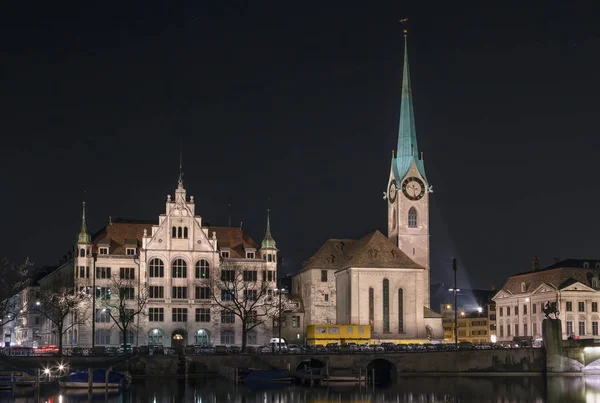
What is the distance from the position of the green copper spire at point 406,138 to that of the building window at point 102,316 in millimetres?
50535

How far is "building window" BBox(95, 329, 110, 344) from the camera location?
134 m

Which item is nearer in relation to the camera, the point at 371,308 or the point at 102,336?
the point at 102,336

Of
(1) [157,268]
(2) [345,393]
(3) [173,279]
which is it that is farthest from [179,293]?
(2) [345,393]

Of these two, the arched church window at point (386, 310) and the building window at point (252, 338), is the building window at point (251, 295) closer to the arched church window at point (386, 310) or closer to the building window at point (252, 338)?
the building window at point (252, 338)

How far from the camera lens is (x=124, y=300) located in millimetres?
132875

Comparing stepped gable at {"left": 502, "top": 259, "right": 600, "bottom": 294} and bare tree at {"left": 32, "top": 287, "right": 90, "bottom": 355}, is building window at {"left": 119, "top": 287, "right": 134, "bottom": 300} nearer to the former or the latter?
bare tree at {"left": 32, "top": 287, "right": 90, "bottom": 355}

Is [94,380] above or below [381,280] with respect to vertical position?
below

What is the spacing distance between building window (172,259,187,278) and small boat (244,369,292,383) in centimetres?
3017

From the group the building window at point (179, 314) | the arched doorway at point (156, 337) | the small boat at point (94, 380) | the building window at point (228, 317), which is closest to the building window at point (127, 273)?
the building window at point (179, 314)

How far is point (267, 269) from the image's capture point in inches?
5645

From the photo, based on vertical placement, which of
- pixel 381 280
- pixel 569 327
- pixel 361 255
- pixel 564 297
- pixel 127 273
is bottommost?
pixel 569 327

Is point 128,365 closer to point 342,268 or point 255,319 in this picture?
point 255,319

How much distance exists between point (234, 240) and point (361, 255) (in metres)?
16.7

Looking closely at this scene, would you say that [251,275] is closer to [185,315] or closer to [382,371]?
[185,315]
